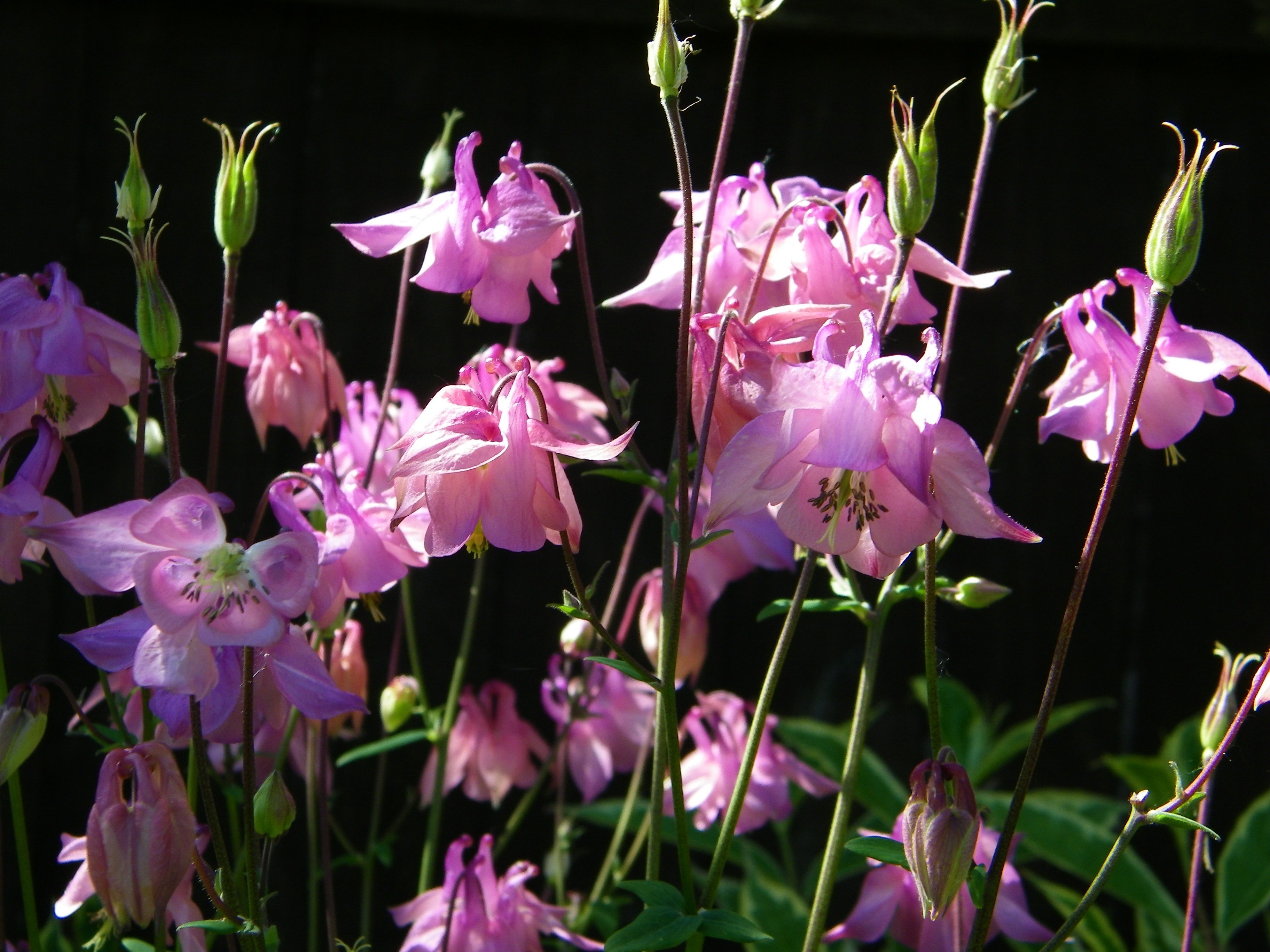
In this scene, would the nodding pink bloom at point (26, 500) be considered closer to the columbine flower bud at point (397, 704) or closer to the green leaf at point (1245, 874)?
the columbine flower bud at point (397, 704)

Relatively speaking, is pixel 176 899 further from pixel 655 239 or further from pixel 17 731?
pixel 655 239

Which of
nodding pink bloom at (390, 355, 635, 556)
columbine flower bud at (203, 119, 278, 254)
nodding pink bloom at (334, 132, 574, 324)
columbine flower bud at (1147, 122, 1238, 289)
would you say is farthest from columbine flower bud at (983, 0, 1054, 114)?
columbine flower bud at (203, 119, 278, 254)

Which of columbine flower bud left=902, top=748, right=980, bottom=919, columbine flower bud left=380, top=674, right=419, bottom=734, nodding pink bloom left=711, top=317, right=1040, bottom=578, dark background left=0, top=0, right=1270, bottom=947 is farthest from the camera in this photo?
dark background left=0, top=0, right=1270, bottom=947

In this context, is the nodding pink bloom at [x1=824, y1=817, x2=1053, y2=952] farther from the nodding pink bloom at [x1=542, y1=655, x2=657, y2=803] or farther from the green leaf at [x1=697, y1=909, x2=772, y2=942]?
the nodding pink bloom at [x1=542, y1=655, x2=657, y2=803]

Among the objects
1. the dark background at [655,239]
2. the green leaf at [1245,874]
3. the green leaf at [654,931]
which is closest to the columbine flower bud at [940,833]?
the green leaf at [654,931]

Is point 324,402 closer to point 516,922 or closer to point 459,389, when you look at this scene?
point 459,389

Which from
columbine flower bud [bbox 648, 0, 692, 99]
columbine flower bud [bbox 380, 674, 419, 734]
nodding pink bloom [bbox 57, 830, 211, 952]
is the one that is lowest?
nodding pink bloom [bbox 57, 830, 211, 952]

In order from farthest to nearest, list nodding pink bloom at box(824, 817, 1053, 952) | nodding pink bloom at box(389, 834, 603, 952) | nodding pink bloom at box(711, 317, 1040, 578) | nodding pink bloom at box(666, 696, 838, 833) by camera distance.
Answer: nodding pink bloom at box(666, 696, 838, 833) → nodding pink bloom at box(389, 834, 603, 952) → nodding pink bloom at box(824, 817, 1053, 952) → nodding pink bloom at box(711, 317, 1040, 578)

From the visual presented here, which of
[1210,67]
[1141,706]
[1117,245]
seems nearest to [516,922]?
[1141,706]
